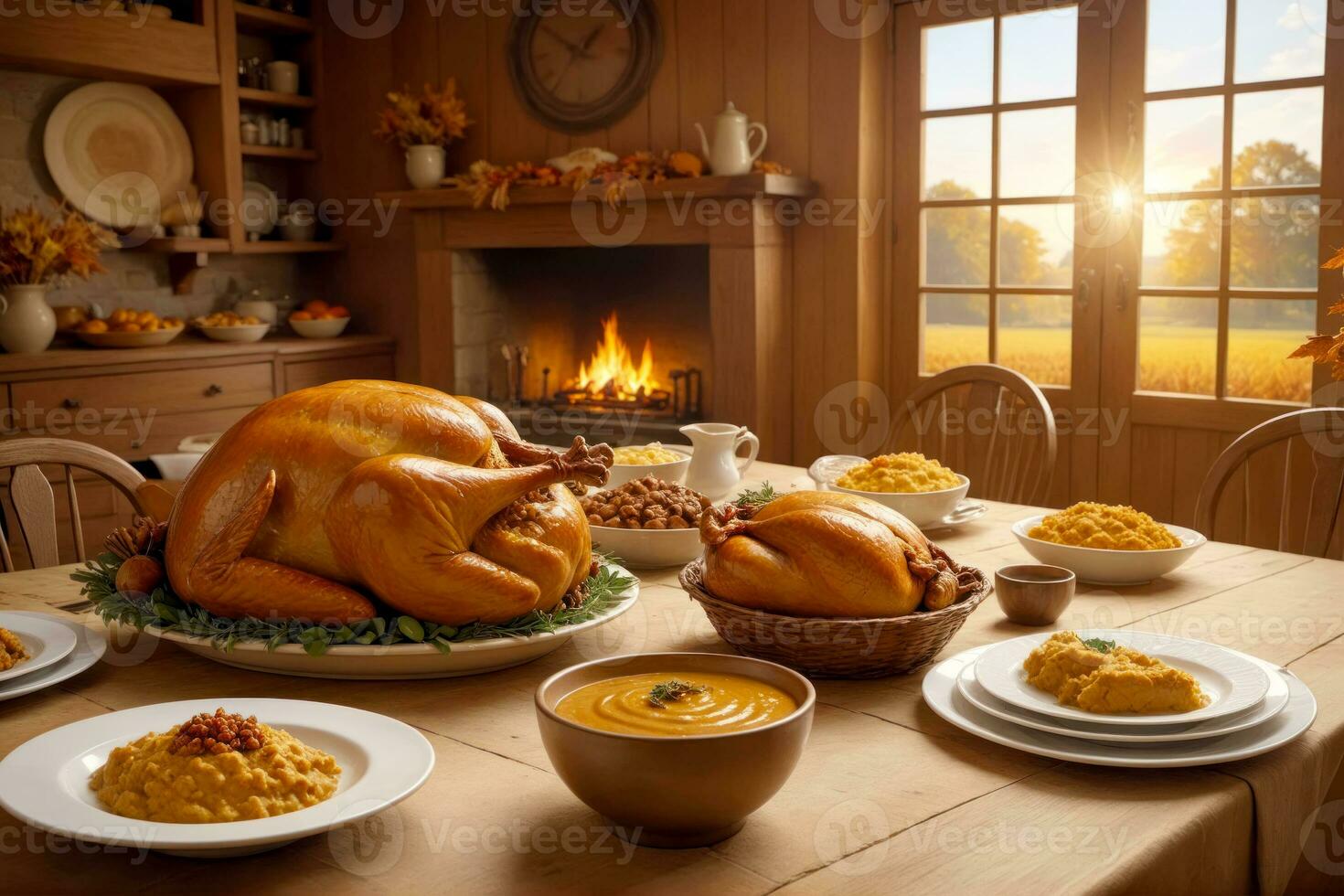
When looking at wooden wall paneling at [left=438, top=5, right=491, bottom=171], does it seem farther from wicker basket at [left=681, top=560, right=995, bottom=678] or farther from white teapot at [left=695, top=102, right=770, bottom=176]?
wicker basket at [left=681, top=560, right=995, bottom=678]

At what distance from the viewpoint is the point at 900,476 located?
A: 1.76 metres

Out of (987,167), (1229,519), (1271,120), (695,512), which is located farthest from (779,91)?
(695,512)

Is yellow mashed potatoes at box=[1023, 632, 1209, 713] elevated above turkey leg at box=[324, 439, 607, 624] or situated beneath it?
situated beneath

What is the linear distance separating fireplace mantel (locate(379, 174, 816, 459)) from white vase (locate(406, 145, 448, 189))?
0.29 metres

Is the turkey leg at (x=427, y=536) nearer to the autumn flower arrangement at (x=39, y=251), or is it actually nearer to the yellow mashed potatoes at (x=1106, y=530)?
the yellow mashed potatoes at (x=1106, y=530)

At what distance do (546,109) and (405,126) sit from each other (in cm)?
57

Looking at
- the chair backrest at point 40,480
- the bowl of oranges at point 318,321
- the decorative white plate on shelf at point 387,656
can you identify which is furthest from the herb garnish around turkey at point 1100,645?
the bowl of oranges at point 318,321

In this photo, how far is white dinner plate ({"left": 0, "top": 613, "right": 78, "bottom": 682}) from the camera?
1.12 metres

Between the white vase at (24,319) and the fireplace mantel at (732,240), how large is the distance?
146 centimetres

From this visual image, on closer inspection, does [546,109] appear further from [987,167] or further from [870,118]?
[987,167]

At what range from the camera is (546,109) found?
4.64 metres

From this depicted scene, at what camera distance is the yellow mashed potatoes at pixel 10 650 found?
113cm

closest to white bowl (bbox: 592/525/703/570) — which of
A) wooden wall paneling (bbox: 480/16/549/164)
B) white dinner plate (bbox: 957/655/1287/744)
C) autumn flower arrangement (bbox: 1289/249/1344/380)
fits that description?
white dinner plate (bbox: 957/655/1287/744)

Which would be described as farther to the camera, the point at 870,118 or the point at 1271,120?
the point at 870,118
